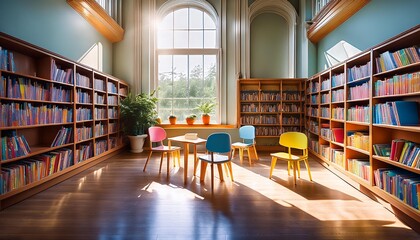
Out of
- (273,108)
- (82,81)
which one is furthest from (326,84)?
(82,81)

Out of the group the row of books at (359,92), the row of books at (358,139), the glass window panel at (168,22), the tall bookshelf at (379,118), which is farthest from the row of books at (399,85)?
the glass window panel at (168,22)

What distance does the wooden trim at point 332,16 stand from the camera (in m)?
4.12

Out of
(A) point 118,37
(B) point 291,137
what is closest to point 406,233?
(B) point 291,137

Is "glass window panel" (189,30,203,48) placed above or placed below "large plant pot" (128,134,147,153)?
above

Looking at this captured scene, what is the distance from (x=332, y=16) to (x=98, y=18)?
17.9 ft

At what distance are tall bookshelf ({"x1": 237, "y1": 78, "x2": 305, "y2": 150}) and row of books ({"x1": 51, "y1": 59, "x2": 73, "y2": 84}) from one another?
4.14m

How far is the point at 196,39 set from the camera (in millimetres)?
6914

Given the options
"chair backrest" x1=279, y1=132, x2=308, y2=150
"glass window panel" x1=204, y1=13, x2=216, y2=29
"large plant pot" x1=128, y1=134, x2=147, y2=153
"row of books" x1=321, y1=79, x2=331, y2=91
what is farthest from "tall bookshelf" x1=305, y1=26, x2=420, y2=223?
"large plant pot" x1=128, y1=134, x2=147, y2=153

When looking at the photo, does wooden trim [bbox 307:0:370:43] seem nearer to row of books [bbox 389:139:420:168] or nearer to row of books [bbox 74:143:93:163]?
row of books [bbox 389:139:420:168]

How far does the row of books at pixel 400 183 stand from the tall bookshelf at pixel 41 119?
4603mm

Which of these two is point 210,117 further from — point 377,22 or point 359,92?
point 377,22

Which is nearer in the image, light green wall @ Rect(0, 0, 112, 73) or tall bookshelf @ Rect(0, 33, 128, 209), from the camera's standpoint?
tall bookshelf @ Rect(0, 33, 128, 209)

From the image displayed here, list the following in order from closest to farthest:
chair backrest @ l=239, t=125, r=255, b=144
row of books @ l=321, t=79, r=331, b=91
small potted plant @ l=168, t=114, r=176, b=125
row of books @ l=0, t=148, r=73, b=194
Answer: row of books @ l=0, t=148, r=73, b=194
row of books @ l=321, t=79, r=331, b=91
chair backrest @ l=239, t=125, r=255, b=144
small potted plant @ l=168, t=114, r=176, b=125

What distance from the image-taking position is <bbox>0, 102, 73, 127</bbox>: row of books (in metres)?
2.64
